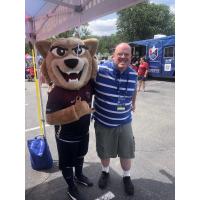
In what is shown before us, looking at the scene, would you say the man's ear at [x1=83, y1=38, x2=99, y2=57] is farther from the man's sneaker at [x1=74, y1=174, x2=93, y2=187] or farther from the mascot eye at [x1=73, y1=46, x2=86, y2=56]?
the man's sneaker at [x1=74, y1=174, x2=93, y2=187]

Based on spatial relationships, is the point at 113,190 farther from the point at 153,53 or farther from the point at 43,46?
the point at 153,53

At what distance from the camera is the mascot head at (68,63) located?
2521 millimetres

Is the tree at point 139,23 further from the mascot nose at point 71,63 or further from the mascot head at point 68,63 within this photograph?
the mascot nose at point 71,63

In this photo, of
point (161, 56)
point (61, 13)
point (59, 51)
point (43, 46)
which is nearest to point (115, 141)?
point (59, 51)

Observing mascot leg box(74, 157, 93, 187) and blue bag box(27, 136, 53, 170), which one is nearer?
mascot leg box(74, 157, 93, 187)

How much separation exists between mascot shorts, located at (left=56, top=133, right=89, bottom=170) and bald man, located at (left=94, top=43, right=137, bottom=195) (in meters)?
0.21

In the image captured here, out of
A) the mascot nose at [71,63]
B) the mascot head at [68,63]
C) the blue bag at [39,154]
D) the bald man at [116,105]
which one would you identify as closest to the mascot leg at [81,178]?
the bald man at [116,105]

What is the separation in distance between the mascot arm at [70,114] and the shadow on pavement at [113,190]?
98cm

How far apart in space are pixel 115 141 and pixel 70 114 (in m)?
0.66

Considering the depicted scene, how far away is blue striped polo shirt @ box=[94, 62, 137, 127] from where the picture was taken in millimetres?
2693

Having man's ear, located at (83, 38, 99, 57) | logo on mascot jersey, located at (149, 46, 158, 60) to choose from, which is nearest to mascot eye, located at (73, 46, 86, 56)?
man's ear, located at (83, 38, 99, 57)

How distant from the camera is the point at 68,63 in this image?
98.9 inches
